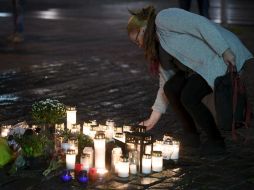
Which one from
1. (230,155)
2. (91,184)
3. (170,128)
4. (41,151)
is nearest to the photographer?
(91,184)

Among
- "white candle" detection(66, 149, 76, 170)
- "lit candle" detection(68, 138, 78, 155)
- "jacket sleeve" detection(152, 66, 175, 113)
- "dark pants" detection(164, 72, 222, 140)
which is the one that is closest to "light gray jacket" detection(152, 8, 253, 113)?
"dark pants" detection(164, 72, 222, 140)

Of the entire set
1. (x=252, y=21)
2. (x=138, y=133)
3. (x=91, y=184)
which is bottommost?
(x=91, y=184)

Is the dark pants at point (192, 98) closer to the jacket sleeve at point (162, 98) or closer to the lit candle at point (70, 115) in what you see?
the jacket sleeve at point (162, 98)

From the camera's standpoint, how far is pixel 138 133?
6055mm

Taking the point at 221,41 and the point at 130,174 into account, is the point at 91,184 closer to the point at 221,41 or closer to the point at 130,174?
the point at 130,174

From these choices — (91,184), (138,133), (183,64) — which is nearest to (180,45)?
(183,64)

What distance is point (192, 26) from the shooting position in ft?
20.6

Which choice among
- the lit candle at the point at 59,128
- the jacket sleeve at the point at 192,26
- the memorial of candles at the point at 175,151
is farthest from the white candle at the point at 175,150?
the lit candle at the point at 59,128

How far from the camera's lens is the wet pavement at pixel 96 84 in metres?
5.97

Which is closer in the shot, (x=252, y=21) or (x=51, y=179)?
(x=51, y=179)

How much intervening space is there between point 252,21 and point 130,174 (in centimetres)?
1575

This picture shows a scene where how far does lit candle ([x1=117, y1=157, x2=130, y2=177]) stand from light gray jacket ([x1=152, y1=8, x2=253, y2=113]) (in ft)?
3.55

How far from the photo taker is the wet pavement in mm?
5969

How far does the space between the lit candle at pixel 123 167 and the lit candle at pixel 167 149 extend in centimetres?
57
